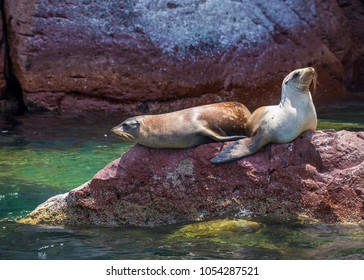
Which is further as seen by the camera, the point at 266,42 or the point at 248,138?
the point at 266,42

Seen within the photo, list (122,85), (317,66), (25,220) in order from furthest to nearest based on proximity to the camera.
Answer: (317,66) → (122,85) → (25,220)

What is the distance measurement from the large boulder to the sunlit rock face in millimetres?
5091

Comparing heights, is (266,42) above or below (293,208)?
above

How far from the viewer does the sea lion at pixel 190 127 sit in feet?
19.8

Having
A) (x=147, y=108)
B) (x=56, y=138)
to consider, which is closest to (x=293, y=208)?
(x=56, y=138)

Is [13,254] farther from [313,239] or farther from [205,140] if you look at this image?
[313,239]

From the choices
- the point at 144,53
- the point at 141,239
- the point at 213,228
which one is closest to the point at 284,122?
the point at 213,228

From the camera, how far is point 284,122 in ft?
19.1

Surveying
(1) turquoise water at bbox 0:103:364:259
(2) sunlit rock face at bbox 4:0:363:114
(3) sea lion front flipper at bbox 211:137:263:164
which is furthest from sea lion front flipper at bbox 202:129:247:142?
(2) sunlit rock face at bbox 4:0:363:114

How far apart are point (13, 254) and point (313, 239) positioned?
2028mm

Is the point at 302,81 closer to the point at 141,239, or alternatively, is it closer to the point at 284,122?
the point at 284,122

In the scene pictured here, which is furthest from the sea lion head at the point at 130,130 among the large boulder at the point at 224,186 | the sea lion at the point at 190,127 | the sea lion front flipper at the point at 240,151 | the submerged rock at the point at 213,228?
the submerged rock at the point at 213,228

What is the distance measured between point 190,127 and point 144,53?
5331 mm

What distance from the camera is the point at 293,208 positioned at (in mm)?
5801
